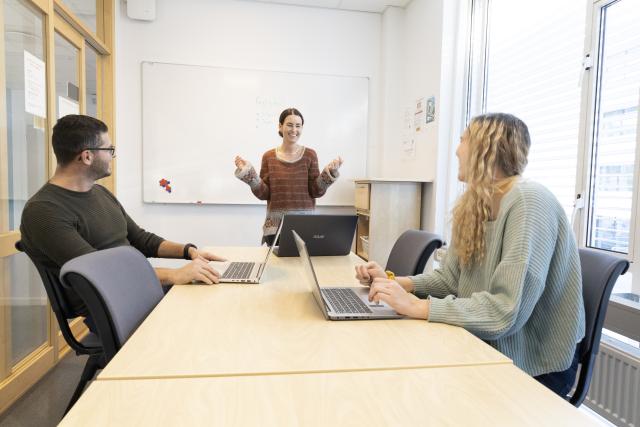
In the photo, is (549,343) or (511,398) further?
(549,343)

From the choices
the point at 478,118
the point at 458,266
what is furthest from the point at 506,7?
the point at 458,266

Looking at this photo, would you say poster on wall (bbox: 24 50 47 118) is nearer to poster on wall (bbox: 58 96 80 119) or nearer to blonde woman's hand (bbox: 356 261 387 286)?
poster on wall (bbox: 58 96 80 119)

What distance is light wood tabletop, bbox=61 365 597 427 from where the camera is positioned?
1.98 ft

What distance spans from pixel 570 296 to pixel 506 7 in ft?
8.34

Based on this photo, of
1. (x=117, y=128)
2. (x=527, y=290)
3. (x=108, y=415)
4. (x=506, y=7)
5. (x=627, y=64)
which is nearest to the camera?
(x=108, y=415)

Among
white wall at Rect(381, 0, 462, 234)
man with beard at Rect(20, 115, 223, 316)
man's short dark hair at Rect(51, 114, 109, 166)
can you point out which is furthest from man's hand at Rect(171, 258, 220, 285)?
white wall at Rect(381, 0, 462, 234)

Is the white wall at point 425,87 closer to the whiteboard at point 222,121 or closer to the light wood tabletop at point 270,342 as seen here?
the whiteboard at point 222,121

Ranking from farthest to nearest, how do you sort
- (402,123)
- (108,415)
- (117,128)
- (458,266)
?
1. (402,123)
2. (117,128)
3. (458,266)
4. (108,415)

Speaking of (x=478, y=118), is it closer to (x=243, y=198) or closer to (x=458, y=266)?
(x=458, y=266)

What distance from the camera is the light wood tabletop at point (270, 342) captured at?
2.54ft

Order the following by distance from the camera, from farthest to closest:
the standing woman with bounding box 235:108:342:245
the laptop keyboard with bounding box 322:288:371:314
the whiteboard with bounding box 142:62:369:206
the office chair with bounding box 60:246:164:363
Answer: the whiteboard with bounding box 142:62:369:206 < the standing woman with bounding box 235:108:342:245 < the laptop keyboard with bounding box 322:288:371:314 < the office chair with bounding box 60:246:164:363

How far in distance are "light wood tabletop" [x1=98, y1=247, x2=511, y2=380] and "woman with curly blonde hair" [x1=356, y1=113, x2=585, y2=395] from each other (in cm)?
8

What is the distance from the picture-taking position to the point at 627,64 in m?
1.93

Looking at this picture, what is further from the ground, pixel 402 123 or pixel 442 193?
pixel 402 123
